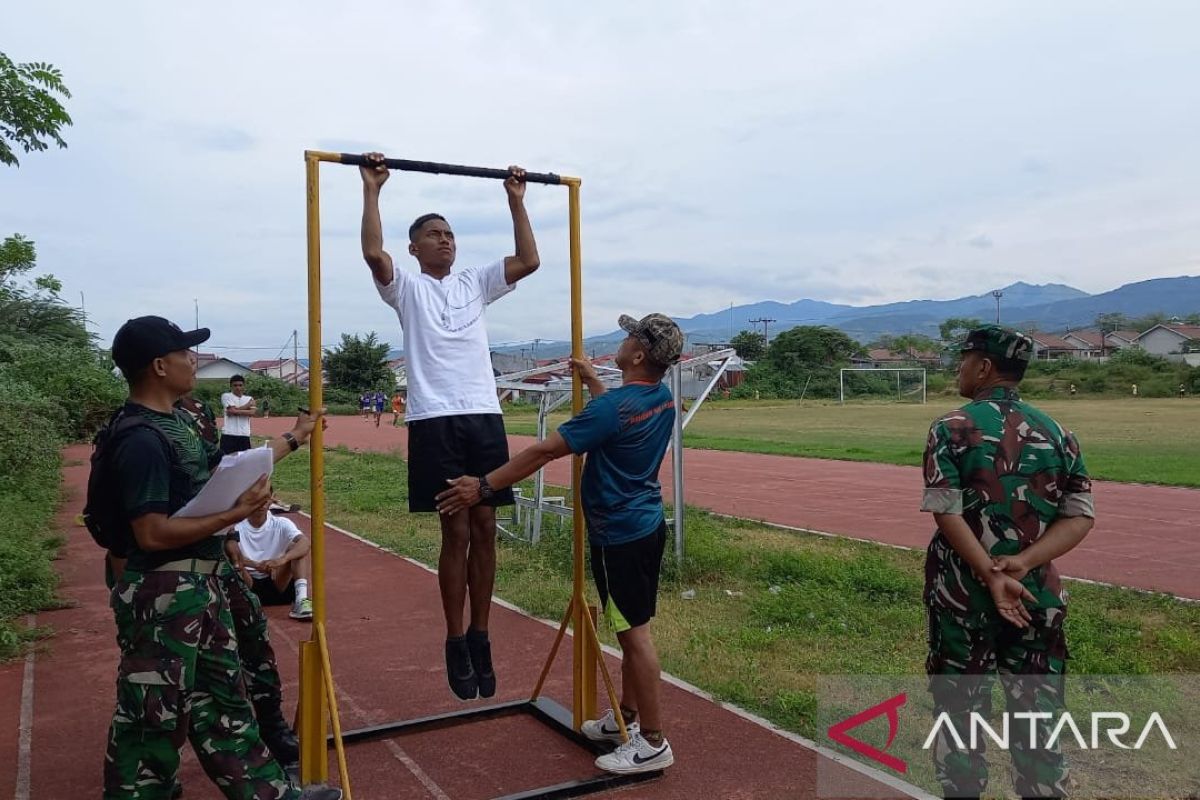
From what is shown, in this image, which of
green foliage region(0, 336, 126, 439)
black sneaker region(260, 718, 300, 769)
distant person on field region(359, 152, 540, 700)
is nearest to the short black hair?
distant person on field region(359, 152, 540, 700)

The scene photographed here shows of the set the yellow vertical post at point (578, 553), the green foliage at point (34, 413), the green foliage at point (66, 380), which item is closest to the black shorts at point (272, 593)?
the green foliage at point (34, 413)

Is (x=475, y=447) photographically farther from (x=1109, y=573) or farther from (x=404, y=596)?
(x=1109, y=573)

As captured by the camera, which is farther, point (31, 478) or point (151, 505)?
point (31, 478)

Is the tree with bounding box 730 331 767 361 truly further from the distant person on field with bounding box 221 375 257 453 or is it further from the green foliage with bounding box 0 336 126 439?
the distant person on field with bounding box 221 375 257 453

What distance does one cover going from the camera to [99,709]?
520cm

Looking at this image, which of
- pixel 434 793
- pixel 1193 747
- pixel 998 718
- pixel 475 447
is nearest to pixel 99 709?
pixel 434 793

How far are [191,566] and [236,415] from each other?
30.6 ft

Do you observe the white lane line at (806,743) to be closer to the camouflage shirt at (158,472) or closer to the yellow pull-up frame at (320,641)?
the yellow pull-up frame at (320,641)

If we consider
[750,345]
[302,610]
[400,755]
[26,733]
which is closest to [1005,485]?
[400,755]

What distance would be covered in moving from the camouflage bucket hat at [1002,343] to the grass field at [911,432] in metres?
14.1

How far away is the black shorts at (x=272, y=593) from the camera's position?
747 centimetres

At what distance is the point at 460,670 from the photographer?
426 cm

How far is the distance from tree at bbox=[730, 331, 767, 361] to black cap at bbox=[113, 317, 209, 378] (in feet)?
223

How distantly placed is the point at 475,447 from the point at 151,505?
144 centimetres
